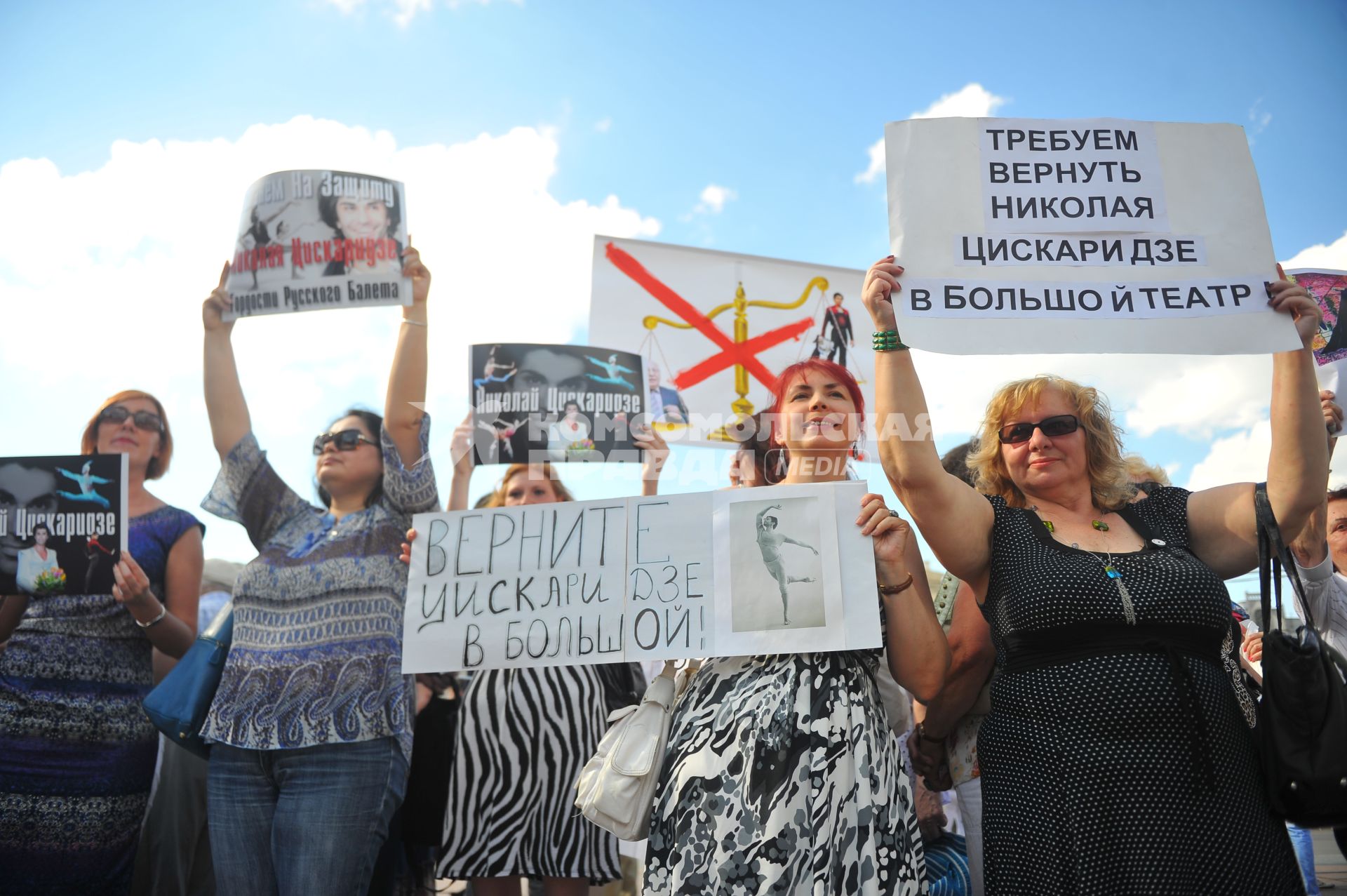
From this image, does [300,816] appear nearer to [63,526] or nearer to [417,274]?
[63,526]

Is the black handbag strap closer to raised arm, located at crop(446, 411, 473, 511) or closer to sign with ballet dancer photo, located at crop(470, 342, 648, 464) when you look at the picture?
sign with ballet dancer photo, located at crop(470, 342, 648, 464)

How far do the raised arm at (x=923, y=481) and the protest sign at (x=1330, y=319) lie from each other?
2.20 meters

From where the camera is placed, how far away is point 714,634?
118 inches

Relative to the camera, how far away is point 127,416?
461cm

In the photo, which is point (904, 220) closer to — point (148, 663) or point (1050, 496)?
point (1050, 496)

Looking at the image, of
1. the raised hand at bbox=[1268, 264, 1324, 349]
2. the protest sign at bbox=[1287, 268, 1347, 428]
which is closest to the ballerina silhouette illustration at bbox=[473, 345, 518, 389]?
the raised hand at bbox=[1268, 264, 1324, 349]

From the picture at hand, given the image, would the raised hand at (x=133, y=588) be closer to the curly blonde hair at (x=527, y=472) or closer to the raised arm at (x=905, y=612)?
the curly blonde hair at (x=527, y=472)

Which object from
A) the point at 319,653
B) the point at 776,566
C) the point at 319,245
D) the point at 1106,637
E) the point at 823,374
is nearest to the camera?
the point at 1106,637

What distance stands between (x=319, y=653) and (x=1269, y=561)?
3142 mm

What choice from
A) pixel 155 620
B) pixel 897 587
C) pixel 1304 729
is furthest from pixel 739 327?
pixel 1304 729

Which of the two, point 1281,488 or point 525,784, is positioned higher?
point 1281,488

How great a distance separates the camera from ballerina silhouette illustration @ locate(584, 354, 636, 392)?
180 inches

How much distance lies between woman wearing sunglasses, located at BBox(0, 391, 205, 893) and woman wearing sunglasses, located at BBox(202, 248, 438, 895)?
0.54 m

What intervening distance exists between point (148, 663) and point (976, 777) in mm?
3474
